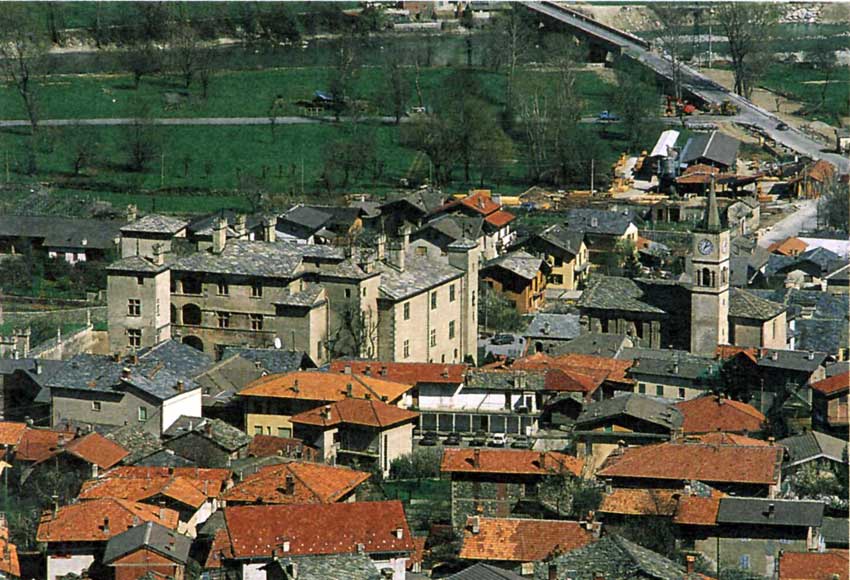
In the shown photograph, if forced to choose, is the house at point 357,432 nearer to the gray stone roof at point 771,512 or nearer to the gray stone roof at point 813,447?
the gray stone roof at point 813,447

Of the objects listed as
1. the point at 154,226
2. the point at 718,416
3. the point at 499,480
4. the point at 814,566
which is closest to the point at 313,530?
the point at 499,480

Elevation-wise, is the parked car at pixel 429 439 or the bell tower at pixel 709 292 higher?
the bell tower at pixel 709 292

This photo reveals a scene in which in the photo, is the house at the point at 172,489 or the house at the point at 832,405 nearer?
the house at the point at 172,489

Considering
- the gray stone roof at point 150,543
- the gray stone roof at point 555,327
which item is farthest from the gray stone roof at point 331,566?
the gray stone roof at point 555,327

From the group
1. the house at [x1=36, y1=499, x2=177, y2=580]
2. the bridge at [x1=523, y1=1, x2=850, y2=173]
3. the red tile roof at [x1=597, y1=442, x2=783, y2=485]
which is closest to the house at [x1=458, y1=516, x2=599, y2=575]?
the red tile roof at [x1=597, y1=442, x2=783, y2=485]

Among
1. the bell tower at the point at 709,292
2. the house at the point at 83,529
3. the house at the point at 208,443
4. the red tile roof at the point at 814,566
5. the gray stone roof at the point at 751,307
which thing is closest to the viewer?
the red tile roof at the point at 814,566

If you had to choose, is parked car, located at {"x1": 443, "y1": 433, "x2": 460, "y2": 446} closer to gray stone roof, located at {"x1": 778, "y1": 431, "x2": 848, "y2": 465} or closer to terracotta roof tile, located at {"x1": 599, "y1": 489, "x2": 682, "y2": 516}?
gray stone roof, located at {"x1": 778, "y1": 431, "x2": 848, "y2": 465}

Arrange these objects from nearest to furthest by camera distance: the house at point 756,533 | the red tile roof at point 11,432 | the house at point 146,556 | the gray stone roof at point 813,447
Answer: the house at point 146,556, the house at point 756,533, the gray stone roof at point 813,447, the red tile roof at point 11,432

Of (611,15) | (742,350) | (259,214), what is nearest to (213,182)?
(259,214)
